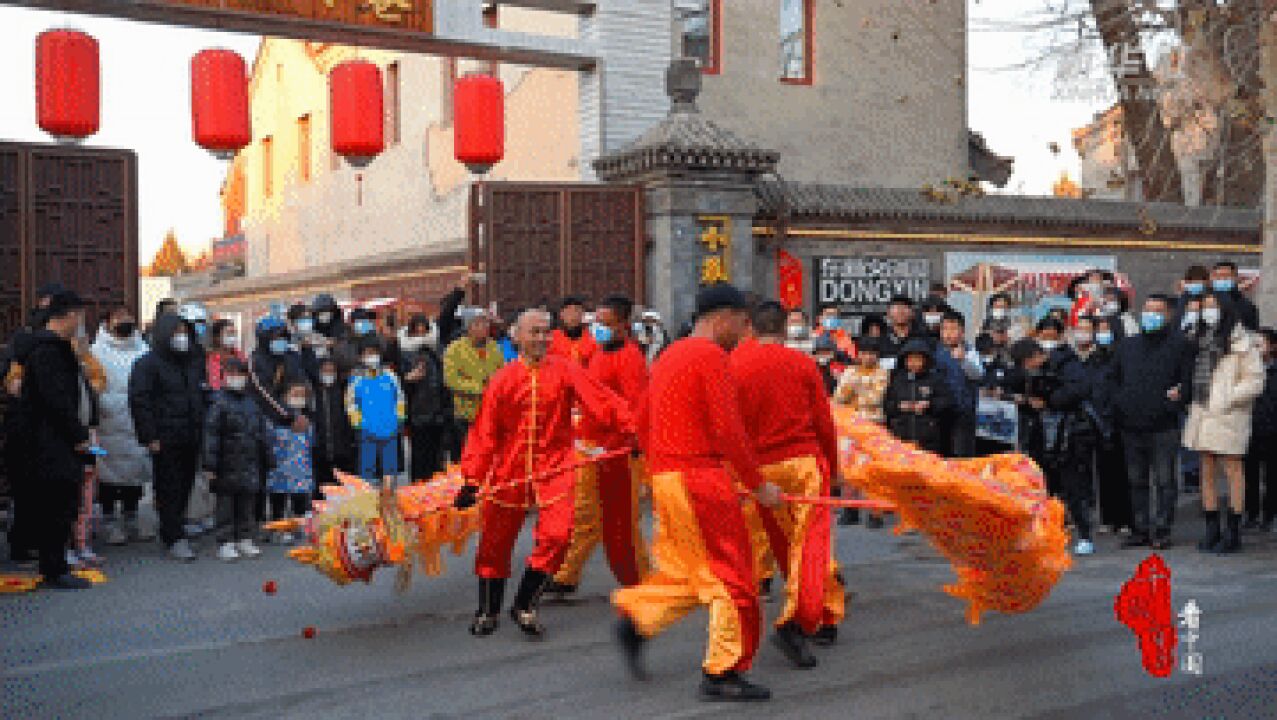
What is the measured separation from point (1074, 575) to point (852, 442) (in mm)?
2273

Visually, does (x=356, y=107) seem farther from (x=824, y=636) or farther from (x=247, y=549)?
(x=824, y=636)

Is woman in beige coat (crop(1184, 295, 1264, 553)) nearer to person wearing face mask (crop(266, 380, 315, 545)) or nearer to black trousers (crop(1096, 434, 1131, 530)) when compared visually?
black trousers (crop(1096, 434, 1131, 530))

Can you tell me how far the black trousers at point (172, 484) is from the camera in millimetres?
9422

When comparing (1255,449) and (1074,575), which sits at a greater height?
(1255,449)

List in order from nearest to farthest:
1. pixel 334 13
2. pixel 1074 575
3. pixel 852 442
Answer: pixel 852 442, pixel 1074 575, pixel 334 13

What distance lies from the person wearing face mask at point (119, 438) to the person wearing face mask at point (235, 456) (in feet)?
2.49

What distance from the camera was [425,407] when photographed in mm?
11453

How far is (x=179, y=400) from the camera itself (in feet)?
30.8

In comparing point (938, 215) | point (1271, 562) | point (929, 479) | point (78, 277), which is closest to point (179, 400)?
point (78, 277)

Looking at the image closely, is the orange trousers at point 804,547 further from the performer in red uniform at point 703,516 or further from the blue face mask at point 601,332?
the blue face mask at point 601,332

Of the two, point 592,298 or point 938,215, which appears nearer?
point 592,298

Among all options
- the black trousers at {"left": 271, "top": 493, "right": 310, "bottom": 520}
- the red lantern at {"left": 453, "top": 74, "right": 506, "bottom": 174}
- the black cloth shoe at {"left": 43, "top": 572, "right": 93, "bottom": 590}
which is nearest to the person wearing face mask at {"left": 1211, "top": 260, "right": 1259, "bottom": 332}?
the black trousers at {"left": 271, "top": 493, "right": 310, "bottom": 520}

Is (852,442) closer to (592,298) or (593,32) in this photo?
(592,298)

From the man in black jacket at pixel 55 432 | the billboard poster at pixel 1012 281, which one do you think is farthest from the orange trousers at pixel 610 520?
the billboard poster at pixel 1012 281
